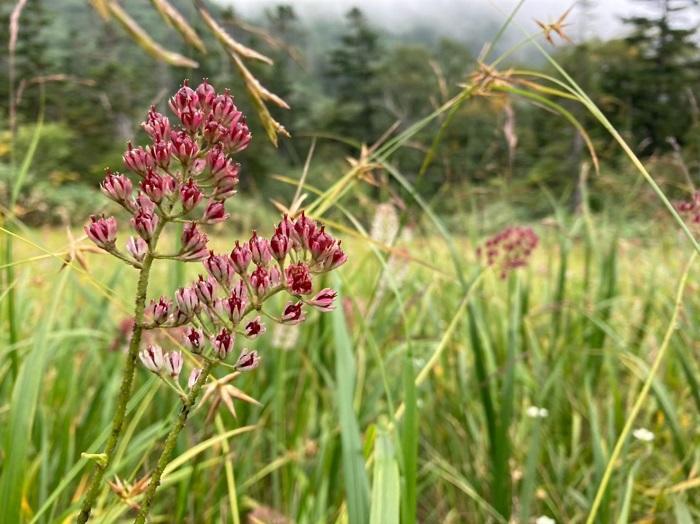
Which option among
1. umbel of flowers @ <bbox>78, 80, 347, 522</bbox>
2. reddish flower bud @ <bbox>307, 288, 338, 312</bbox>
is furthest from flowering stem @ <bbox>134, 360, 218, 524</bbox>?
reddish flower bud @ <bbox>307, 288, 338, 312</bbox>

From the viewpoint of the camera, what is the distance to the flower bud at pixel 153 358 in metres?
0.55

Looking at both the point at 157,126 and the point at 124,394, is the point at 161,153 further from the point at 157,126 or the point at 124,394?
the point at 124,394

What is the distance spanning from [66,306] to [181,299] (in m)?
2.80

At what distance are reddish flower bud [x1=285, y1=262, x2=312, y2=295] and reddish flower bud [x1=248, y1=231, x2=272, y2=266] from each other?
1.1 inches

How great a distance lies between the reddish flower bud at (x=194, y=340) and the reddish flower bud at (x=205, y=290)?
3 centimetres

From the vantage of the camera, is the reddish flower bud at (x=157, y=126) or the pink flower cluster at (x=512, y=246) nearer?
the reddish flower bud at (x=157, y=126)

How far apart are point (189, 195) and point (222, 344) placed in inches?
4.8

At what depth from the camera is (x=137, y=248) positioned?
0.56m

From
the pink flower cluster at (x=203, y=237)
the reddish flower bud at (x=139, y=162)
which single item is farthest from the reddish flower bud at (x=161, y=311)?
A: the reddish flower bud at (x=139, y=162)

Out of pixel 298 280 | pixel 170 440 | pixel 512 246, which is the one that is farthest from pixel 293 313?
pixel 512 246

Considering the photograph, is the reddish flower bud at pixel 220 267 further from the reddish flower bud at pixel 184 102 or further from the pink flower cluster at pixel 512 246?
the pink flower cluster at pixel 512 246

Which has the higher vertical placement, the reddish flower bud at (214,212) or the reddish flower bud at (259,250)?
the reddish flower bud at (214,212)

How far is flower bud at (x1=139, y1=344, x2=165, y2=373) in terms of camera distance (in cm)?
55

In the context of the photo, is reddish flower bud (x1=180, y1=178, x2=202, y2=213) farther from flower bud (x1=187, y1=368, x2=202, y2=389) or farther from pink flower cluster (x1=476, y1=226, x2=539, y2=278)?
pink flower cluster (x1=476, y1=226, x2=539, y2=278)
